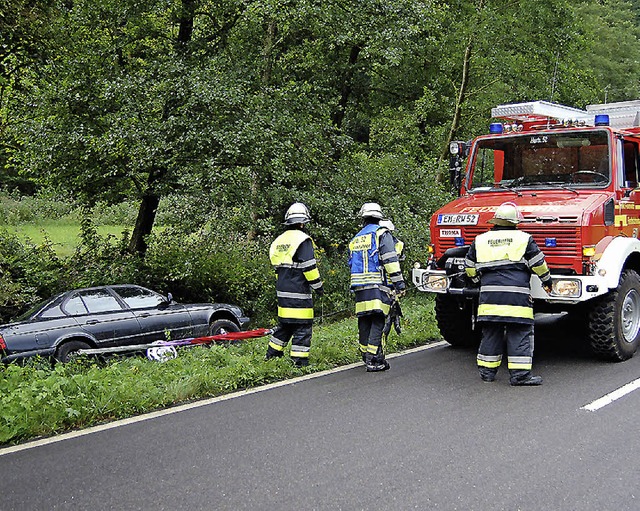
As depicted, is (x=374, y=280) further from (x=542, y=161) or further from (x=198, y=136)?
(x=198, y=136)

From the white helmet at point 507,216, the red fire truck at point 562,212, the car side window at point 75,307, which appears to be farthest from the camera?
the car side window at point 75,307

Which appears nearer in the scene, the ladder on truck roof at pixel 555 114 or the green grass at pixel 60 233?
the ladder on truck roof at pixel 555 114

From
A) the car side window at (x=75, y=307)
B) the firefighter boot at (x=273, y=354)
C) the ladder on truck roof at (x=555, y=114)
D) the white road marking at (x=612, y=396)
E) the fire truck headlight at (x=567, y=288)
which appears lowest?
the white road marking at (x=612, y=396)

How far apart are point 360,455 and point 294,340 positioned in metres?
2.87

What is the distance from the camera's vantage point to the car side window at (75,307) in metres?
10.2

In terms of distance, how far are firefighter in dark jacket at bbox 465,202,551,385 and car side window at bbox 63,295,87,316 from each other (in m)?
6.29

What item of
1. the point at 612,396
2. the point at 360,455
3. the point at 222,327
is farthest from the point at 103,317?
the point at 612,396

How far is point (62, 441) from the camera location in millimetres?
5156

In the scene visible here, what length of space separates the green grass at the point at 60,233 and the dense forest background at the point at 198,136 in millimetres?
494

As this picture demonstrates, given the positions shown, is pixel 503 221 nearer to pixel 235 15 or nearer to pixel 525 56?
pixel 235 15

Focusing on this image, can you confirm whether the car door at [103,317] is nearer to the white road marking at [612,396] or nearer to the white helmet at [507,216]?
the white helmet at [507,216]

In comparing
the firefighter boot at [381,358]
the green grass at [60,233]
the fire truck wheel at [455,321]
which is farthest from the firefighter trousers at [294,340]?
the green grass at [60,233]

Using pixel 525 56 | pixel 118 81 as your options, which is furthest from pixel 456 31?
pixel 118 81

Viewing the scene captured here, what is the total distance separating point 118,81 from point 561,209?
27.1 feet
